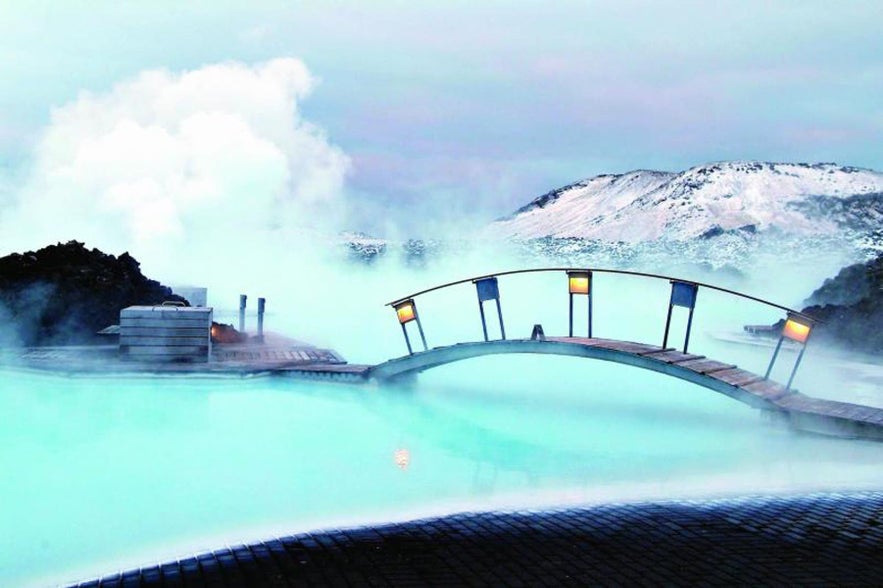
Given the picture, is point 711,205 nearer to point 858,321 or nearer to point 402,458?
point 858,321

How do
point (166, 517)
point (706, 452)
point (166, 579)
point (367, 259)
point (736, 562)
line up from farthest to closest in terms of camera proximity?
point (367, 259), point (706, 452), point (166, 517), point (736, 562), point (166, 579)

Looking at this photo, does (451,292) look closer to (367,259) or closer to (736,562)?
(367,259)

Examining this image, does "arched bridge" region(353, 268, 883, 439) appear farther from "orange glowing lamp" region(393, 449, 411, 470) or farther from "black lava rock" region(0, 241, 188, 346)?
"black lava rock" region(0, 241, 188, 346)

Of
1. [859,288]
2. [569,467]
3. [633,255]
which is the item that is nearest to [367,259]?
[633,255]

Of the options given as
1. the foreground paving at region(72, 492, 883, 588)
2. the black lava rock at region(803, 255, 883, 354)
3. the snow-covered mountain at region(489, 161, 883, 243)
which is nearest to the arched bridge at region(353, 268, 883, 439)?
the foreground paving at region(72, 492, 883, 588)

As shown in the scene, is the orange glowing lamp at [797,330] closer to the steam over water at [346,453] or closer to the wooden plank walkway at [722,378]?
the wooden plank walkway at [722,378]

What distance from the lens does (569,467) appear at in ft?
29.4

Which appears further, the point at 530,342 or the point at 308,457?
the point at 530,342

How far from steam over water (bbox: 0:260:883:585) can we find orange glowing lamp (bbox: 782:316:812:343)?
963 mm

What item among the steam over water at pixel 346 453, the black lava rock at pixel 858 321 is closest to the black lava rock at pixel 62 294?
the steam over water at pixel 346 453

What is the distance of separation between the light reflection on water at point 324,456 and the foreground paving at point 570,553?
1142 mm

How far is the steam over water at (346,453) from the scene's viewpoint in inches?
270

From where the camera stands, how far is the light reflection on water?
6832 millimetres

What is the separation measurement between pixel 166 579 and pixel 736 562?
2.89 m
